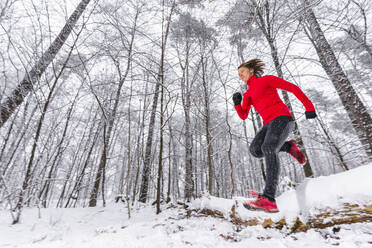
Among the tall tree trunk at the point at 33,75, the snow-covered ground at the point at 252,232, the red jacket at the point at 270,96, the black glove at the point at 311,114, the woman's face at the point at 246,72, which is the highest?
the tall tree trunk at the point at 33,75

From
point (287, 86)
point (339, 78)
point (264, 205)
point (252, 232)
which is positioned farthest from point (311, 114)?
point (339, 78)

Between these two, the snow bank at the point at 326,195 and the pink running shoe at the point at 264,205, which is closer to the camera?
the snow bank at the point at 326,195

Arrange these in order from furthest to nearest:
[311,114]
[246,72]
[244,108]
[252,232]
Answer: [244,108]
[246,72]
[252,232]
[311,114]

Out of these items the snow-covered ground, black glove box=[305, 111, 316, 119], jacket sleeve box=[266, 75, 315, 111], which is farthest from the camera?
jacket sleeve box=[266, 75, 315, 111]

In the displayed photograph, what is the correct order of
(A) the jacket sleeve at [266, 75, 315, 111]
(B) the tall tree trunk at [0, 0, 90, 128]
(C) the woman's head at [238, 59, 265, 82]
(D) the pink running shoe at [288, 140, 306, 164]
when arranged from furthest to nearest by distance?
(B) the tall tree trunk at [0, 0, 90, 128]
(C) the woman's head at [238, 59, 265, 82]
(D) the pink running shoe at [288, 140, 306, 164]
(A) the jacket sleeve at [266, 75, 315, 111]

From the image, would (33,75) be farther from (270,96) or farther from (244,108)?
(270,96)

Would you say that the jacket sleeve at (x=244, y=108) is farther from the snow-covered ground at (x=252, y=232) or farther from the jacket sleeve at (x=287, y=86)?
the snow-covered ground at (x=252, y=232)

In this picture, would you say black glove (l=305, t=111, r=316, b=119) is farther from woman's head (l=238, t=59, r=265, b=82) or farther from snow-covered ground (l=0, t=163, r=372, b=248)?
woman's head (l=238, t=59, r=265, b=82)

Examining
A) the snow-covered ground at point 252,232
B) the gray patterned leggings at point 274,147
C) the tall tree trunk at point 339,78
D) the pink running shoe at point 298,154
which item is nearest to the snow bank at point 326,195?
the snow-covered ground at point 252,232

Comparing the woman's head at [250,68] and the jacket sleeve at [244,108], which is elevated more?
the woman's head at [250,68]

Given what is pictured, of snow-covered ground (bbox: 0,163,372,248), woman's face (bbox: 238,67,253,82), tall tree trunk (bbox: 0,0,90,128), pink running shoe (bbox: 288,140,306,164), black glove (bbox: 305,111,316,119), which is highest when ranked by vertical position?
tall tree trunk (bbox: 0,0,90,128)

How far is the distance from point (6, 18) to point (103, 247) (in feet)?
18.6

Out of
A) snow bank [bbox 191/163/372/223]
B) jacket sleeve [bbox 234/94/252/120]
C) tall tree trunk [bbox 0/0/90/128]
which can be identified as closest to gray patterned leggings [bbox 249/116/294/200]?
snow bank [bbox 191/163/372/223]

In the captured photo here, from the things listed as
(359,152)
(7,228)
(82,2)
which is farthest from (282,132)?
(82,2)
